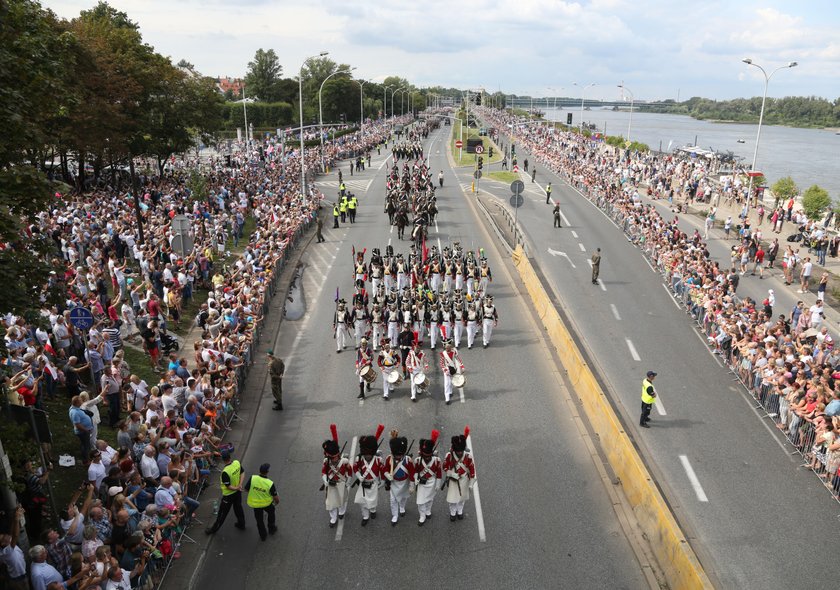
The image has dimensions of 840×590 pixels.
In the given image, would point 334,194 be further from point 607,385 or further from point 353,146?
point 607,385

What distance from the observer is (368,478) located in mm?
10750

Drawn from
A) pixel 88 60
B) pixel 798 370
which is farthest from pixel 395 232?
pixel 798 370

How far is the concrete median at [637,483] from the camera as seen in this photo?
Result: 9109mm

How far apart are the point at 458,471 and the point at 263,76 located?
138727 millimetres

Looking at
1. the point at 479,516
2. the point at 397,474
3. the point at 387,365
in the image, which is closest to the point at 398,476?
the point at 397,474

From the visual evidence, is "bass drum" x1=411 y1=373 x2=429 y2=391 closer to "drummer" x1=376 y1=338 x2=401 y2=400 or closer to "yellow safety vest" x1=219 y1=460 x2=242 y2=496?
"drummer" x1=376 y1=338 x2=401 y2=400

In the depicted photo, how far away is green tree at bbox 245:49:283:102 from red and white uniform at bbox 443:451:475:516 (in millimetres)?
129503

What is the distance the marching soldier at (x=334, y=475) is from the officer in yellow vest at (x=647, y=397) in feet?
22.9

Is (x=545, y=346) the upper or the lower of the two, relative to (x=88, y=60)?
lower

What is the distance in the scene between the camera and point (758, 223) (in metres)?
37.9

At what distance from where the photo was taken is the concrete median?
911cm

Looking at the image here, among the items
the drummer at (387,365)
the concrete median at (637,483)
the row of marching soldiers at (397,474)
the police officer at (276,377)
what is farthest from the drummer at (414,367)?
the row of marching soldiers at (397,474)

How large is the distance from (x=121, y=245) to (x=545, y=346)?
54.0 feet

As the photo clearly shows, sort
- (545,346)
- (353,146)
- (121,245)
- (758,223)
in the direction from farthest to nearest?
(353,146), (758,223), (121,245), (545,346)
